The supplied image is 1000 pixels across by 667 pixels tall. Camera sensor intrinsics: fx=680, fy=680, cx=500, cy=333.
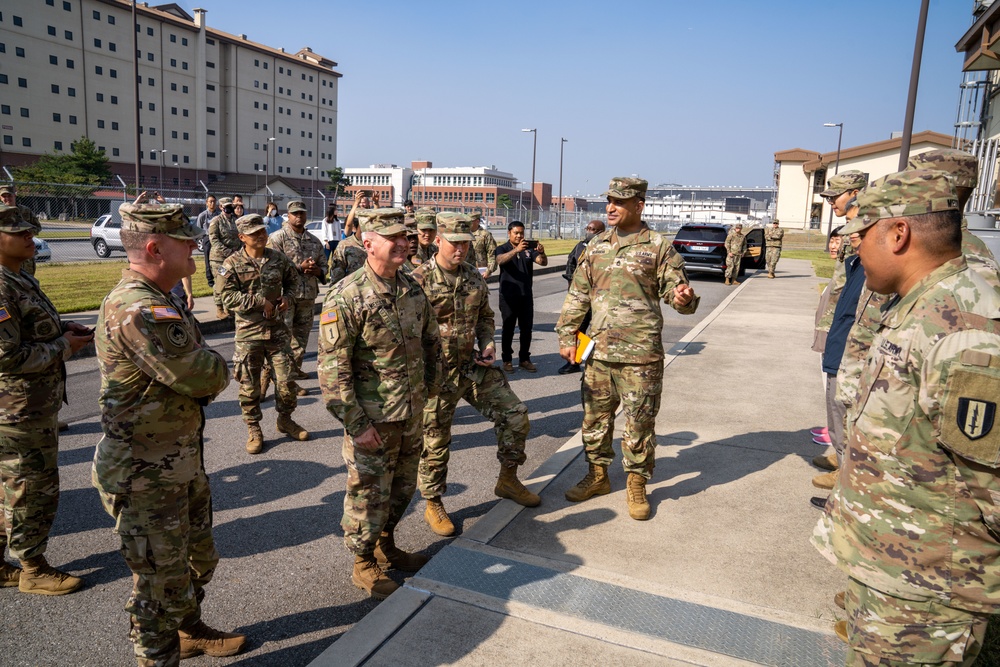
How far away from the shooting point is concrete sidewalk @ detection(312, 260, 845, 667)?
313cm

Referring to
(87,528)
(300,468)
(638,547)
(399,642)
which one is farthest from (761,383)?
(87,528)

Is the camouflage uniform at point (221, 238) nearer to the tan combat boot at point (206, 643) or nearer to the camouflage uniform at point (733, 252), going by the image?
the tan combat boot at point (206, 643)

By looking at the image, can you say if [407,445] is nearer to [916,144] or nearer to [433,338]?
[433,338]

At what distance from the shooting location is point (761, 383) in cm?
849

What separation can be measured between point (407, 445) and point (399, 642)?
1016 mm

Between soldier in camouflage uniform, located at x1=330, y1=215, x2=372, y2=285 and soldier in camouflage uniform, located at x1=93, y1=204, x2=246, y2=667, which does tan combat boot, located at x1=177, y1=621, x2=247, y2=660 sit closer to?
soldier in camouflage uniform, located at x1=93, y1=204, x2=246, y2=667

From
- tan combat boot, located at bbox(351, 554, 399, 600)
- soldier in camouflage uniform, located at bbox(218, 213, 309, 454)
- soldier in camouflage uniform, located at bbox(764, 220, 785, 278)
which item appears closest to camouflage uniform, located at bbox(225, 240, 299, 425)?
soldier in camouflage uniform, located at bbox(218, 213, 309, 454)

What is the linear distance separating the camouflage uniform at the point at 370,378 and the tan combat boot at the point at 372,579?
0.08 meters

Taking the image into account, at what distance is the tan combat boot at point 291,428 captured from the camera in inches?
246

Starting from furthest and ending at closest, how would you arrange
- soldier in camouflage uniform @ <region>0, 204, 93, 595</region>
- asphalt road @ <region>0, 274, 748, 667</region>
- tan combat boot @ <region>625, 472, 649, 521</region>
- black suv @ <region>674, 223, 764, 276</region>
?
black suv @ <region>674, 223, 764, 276</region>
tan combat boot @ <region>625, 472, 649, 521</region>
soldier in camouflage uniform @ <region>0, 204, 93, 595</region>
asphalt road @ <region>0, 274, 748, 667</region>

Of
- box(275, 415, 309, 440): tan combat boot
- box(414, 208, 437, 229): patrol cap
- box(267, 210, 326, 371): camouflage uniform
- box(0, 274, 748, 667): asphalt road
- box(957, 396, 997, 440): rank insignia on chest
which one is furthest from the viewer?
box(267, 210, 326, 371): camouflage uniform

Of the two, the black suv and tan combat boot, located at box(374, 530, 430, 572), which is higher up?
the black suv

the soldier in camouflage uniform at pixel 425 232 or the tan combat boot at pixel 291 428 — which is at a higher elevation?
the soldier in camouflage uniform at pixel 425 232

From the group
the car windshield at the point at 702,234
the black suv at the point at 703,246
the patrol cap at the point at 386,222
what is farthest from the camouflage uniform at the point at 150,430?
the car windshield at the point at 702,234
